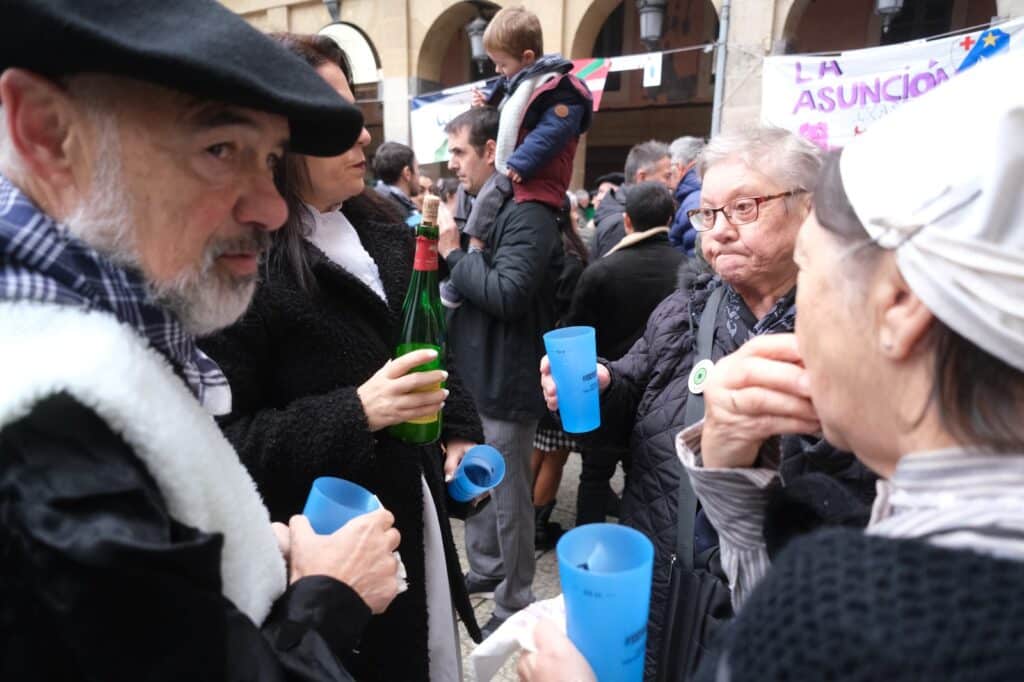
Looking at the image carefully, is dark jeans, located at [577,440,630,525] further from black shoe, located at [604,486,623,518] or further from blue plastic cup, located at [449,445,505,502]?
blue plastic cup, located at [449,445,505,502]

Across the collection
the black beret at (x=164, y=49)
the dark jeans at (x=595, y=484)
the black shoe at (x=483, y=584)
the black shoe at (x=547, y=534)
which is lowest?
the black shoe at (x=547, y=534)

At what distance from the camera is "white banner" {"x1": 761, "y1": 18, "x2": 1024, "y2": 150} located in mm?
5250

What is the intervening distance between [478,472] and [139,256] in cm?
121

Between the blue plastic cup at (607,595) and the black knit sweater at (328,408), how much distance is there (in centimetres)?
73

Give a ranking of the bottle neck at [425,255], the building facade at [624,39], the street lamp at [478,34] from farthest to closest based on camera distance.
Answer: the street lamp at [478,34], the building facade at [624,39], the bottle neck at [425,255]

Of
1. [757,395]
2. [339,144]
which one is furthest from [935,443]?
[339,144]

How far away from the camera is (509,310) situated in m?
2.95

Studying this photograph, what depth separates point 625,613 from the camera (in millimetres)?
933

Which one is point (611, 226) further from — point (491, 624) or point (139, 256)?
point (139, 256)

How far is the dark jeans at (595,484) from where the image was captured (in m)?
3.68

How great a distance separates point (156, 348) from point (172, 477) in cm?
22

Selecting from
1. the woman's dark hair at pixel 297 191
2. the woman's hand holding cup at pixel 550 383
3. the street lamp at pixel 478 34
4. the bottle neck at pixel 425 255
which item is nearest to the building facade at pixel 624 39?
the street lamp at pixel 478 34

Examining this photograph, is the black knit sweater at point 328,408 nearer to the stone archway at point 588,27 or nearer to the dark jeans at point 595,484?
the dark jeans at point 595,484

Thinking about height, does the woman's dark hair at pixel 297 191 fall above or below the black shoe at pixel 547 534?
above
